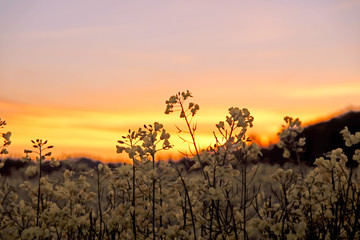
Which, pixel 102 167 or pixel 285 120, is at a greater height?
pixel 285 120

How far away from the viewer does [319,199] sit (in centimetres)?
434

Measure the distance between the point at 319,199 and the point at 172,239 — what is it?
1.39 m

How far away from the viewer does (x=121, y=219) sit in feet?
15.9

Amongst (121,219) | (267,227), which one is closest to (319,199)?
(267,227)

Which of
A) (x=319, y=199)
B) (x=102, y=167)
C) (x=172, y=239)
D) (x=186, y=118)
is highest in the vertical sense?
(x=186, y=118)

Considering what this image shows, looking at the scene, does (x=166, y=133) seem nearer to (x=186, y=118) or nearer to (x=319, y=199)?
(x=186, y=118)

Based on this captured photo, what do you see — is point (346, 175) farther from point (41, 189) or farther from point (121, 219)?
point (41, 189)

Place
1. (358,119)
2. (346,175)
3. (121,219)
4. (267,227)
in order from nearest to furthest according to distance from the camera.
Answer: (267,227)
(346,175)
(121,219)
(358,119)

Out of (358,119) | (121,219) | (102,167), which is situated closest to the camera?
(121,219)

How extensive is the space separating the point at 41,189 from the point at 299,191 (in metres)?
2.65

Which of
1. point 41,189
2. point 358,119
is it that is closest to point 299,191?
point 41,189

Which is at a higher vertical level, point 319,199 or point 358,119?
point 358,119

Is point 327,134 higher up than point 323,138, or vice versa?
point 327,134

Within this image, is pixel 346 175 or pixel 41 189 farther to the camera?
pixel 41 189
